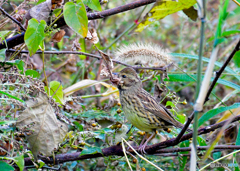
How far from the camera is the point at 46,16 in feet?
7.91

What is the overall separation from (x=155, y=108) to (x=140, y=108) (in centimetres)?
16

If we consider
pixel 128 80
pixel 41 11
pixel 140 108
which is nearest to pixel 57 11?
pixel 41 11

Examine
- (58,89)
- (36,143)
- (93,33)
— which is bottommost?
(36,143)

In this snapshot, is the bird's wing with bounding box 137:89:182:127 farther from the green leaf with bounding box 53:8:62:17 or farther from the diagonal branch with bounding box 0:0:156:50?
the green leaf with bounding box 53:8:62:17

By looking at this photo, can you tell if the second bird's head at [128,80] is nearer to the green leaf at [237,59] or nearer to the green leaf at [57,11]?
the green leaf at [57,11]

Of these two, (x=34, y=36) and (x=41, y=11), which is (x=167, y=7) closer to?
(x=41, y=11)

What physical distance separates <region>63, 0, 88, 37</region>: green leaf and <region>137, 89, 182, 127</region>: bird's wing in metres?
1.21

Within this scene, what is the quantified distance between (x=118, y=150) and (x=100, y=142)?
2.86ft

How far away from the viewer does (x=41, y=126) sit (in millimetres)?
2197

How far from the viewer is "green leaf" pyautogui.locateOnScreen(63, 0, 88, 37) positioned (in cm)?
204

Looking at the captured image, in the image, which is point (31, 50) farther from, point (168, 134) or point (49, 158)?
point (168, 134)

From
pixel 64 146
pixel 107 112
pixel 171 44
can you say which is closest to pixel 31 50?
pixel 64 146

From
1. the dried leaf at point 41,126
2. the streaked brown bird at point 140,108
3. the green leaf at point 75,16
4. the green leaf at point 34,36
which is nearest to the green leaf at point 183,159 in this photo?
the streaked brown bird at point 140,108

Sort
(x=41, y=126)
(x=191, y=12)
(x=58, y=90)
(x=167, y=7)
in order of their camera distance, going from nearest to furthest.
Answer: (x=41, y=126) → (x=58, y=90) → (x=167, y=7) → (x=191, y=12)
